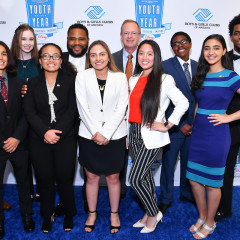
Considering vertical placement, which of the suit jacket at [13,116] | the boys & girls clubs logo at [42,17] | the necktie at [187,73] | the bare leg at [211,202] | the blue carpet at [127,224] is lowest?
the blue carpet at [127,224]

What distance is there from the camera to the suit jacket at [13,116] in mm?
2348

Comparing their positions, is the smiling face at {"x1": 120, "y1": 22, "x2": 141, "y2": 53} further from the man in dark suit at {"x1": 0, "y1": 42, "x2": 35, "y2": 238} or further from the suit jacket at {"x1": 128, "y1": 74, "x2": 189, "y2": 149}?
the man in dark suit at {"x1": 0, "y1": 42, "x2": 35, "y2": 238}

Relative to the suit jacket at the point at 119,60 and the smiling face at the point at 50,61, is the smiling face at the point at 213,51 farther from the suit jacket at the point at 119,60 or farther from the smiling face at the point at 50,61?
the smiling face at the point at 50,61

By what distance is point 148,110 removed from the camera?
7.54ft

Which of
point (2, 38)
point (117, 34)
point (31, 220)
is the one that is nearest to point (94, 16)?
point (117, 34)

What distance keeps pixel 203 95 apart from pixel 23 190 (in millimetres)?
1954

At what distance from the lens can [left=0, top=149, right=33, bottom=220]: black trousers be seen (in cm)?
243

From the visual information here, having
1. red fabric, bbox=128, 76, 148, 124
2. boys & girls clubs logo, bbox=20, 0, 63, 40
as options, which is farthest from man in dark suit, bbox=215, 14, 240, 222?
boys & girls clubs logo, bbox=20, 0, 63, 40

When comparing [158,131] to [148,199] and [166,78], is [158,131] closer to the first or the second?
[166,78]

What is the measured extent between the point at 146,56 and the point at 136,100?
406 mm

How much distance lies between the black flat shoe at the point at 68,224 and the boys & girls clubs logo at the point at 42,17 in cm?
250

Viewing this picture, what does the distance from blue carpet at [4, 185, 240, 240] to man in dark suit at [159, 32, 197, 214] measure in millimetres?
236

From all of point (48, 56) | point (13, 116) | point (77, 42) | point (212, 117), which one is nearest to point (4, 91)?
point (13, 116)

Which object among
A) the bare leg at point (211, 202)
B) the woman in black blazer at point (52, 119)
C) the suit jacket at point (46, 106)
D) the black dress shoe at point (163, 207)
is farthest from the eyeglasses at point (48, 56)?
the black dress shoe at point (163, 207)
